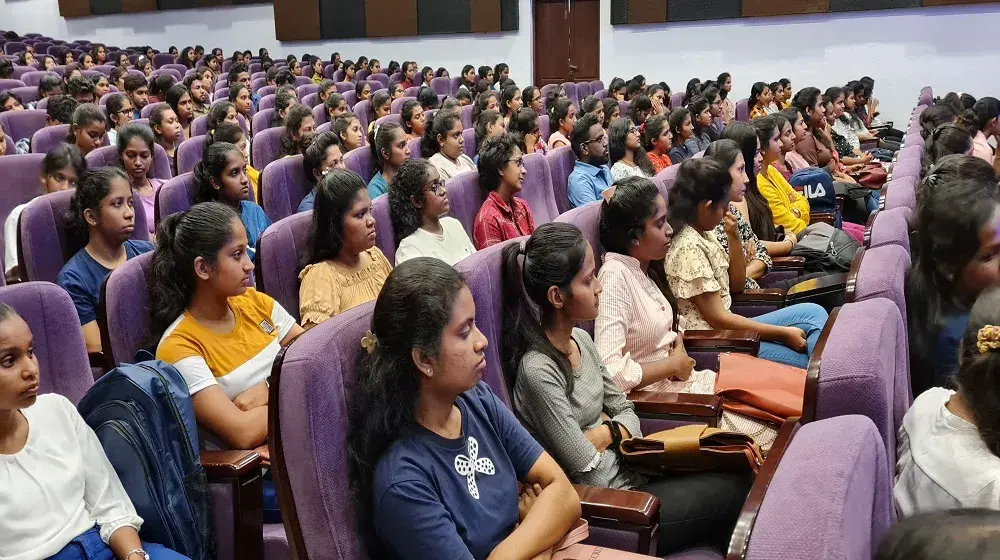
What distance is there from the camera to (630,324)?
6.95 ft

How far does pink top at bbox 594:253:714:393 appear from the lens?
6.56 feet

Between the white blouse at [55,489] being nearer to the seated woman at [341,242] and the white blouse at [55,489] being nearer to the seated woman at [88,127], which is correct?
the seated woman at [341,242]

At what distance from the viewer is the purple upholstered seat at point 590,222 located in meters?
2.19

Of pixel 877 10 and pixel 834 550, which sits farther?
pixel 877 10

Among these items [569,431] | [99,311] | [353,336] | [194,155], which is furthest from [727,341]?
[194,155]

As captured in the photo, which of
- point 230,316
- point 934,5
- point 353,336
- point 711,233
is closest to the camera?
point 353,336

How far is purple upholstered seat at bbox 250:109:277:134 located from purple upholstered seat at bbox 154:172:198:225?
275 cm

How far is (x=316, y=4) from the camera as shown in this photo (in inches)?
478

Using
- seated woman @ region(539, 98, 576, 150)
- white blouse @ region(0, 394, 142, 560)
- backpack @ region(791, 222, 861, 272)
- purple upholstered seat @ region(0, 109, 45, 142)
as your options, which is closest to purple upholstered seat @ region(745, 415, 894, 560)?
white blouse @ region(0, 394, 142, 560)

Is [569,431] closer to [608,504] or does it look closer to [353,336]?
[608,504]

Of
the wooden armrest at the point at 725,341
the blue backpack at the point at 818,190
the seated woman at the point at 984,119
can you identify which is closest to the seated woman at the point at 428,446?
the wooden armrest at the point at 725,341

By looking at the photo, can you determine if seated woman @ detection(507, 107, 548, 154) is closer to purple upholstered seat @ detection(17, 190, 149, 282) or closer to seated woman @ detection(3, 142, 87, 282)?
seated woman @ detection(3, 142, 87, 282)

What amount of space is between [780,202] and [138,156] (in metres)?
2.79

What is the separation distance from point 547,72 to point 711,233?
8705mm
